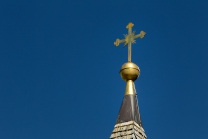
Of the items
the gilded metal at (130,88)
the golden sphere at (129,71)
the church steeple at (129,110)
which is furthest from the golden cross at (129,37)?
the gilded metal at (130,88)

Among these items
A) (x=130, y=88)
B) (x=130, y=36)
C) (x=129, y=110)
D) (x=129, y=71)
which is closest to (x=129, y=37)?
(x=130, y=36)

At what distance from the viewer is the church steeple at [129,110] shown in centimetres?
1997

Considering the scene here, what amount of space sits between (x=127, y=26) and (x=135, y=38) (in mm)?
785

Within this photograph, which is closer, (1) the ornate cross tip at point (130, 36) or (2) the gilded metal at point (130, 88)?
(2) the gilded metal at point (130, 88)

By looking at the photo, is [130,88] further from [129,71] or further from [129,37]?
[129,37]

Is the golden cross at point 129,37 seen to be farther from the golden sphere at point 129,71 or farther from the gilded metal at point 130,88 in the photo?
the gilded metal at point 130,88

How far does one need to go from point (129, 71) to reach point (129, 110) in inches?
60.1

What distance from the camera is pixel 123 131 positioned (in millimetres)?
20047

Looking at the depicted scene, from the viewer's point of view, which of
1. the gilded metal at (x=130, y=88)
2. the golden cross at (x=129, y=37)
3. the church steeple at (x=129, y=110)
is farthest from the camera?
the golden cross at (x=129, y=37)

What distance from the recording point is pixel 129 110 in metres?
20.7

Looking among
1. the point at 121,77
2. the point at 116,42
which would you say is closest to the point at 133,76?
the point at 121,77

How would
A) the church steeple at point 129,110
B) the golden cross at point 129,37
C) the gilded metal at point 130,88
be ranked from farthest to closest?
the golden cross at point 129,37
the gilded metal at point 130,88
the church steeple at point 129,110

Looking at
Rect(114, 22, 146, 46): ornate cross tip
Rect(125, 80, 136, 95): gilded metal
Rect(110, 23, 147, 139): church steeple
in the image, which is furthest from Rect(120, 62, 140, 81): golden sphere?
Rect(114, 22, 146, 46): ornate cross tip

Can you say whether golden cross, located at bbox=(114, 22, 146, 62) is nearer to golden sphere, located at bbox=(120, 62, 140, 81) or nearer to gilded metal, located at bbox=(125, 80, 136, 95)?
golden sphere, located at bbox=(120, 62, 140, 81)
